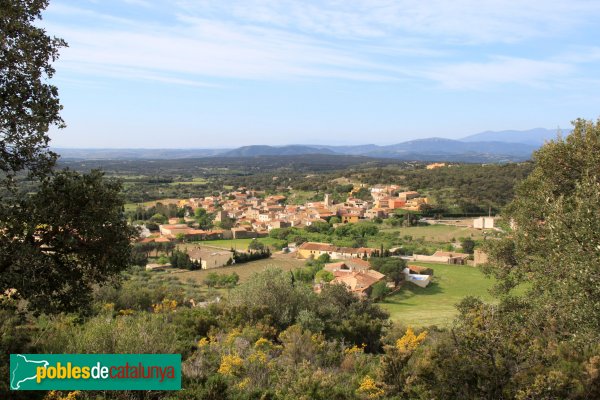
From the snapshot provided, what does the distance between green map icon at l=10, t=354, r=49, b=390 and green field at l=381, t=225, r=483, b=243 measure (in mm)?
55592

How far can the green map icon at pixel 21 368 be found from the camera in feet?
19.8

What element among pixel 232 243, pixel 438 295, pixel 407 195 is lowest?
pixel 232 243

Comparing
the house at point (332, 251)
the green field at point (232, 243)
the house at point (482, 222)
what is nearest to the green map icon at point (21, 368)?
the house at point (332, 251)

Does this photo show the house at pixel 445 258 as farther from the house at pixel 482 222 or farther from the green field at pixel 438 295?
the house at pixel 482 222

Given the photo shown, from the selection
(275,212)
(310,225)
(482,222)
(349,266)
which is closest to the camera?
(349,266)

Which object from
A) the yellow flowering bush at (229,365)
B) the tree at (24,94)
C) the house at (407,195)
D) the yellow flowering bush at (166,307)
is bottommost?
the house at (407,195)

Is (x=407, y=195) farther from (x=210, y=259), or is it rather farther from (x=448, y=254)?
Result: (x=210, y=259)

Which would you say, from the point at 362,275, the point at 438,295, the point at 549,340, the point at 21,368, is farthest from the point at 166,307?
the point at 438,295

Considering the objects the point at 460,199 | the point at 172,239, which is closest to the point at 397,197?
the point at 460,199

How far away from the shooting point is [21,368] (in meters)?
6.21

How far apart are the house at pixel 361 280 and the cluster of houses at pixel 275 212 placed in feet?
99.0

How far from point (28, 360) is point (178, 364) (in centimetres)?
200

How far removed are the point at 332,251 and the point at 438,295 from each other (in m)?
16.8

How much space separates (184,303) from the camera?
1725 cm
